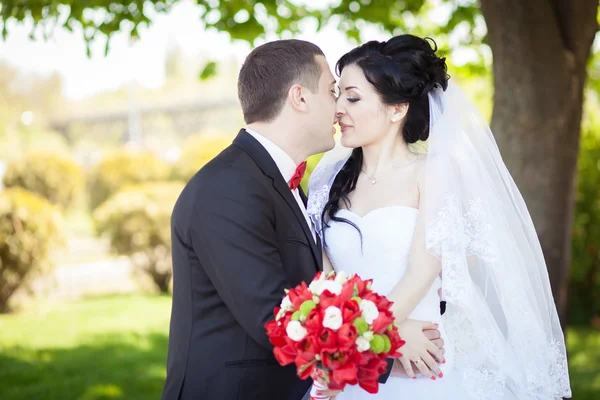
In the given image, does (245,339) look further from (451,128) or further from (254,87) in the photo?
(451,128)

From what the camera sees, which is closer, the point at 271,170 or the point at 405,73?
the point at 271,170

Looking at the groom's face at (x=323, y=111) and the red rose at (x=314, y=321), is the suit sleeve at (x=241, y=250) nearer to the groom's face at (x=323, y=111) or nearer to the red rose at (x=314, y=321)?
the red rose at (x=314, y=321)

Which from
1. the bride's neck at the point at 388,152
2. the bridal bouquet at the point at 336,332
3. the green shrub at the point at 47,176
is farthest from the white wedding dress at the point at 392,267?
the green shrub at the point at 47,176

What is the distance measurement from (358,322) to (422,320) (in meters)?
0.99

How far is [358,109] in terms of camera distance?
10.0 feet

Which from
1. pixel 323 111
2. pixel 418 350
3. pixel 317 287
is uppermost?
pixel 323 111

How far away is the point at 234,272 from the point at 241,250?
8 centimetres

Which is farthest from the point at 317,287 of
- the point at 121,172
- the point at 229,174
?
the point at 121,172

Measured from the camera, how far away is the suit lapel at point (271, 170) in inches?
100

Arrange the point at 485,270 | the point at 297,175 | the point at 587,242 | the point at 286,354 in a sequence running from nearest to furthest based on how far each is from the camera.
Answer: the point at 286,354 → the point at 297,175 → the point at 485,270 → the point at 587,242

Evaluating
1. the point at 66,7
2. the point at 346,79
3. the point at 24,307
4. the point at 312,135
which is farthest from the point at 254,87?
the point at 24,307

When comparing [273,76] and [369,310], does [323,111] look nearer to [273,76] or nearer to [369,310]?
[273,76]

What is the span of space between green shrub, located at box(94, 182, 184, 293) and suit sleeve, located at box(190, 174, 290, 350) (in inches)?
305

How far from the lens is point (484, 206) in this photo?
2.88m
